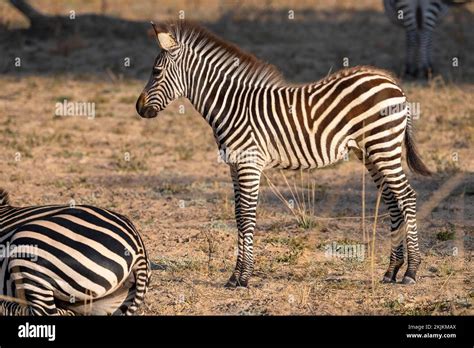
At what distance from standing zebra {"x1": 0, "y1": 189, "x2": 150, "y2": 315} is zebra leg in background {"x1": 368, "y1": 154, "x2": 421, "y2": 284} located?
220cm

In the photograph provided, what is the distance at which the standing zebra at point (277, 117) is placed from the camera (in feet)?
25.0

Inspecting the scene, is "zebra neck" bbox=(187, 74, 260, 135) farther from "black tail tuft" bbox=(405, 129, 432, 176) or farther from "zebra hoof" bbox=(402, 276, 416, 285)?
"zebra hoof" bbox=(402, 276, 416, 285)

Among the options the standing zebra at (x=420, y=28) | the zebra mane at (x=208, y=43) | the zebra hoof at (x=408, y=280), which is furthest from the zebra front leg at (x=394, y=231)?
the standing zebra at (x=420, y=28)

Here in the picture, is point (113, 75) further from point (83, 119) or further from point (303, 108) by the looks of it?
point (303, 108)

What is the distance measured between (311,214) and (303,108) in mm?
1745

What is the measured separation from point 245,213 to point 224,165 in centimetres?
421

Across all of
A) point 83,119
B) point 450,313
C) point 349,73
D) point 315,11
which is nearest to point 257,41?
point 315,11

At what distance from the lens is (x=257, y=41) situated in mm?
17562

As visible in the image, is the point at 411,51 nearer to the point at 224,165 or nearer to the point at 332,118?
the point at 224,165

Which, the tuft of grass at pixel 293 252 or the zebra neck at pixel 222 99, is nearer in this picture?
the zebra neck at pixel 222 99

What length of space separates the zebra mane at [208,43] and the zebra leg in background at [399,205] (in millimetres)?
1087

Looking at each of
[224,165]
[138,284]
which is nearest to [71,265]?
[138,284]

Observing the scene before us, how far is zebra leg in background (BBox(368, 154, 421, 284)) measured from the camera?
764 centimetres

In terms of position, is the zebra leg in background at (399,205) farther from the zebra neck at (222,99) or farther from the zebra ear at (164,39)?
the zebra ear at (164,39)
